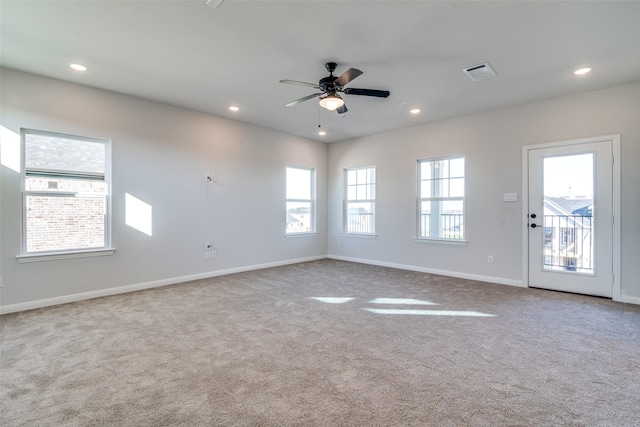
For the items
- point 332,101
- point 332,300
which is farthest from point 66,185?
point 332,300

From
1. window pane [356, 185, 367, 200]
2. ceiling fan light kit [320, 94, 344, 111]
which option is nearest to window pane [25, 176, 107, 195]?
ceiling fan light kit [320, 94, 344, 111]

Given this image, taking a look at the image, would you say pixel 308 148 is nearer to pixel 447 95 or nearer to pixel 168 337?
pixel 447 95

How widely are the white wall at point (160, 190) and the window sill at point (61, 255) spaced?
0.18 feet

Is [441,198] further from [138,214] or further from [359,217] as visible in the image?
[138,214]

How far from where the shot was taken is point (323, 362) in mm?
2238

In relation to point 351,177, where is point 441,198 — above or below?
below

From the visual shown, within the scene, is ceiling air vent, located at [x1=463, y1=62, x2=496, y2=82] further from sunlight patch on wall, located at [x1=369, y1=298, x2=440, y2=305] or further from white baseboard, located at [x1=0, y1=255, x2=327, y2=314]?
white baseboard, located at [x1=0, y1=255, x2=327, y2=314]

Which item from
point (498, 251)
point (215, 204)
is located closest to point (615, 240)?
point (498, 251)

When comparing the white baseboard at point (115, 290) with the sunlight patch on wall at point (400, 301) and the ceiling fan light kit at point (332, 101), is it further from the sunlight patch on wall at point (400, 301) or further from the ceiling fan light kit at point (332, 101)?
the ceiling fan light kit at point (332, 101)

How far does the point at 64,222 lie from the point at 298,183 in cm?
401

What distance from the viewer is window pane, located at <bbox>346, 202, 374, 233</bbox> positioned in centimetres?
643

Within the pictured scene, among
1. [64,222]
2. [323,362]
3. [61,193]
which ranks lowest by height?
[323,362]

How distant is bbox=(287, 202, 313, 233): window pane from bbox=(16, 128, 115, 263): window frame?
3.19 m

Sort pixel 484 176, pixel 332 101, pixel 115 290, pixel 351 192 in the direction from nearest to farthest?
pixel 332 101
pixel 115 290
pixel 484 176
pixel 351 192
